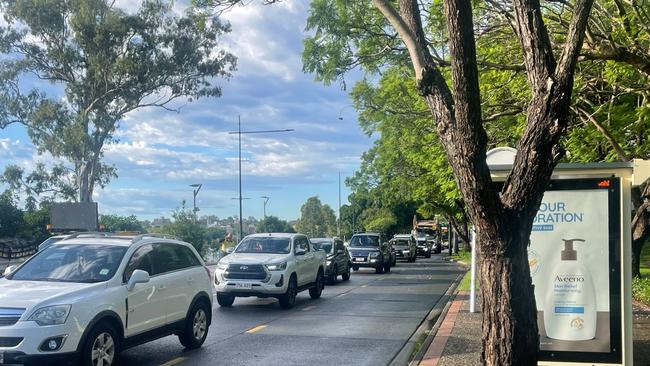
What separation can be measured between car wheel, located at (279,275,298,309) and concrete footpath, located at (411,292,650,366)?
374cm

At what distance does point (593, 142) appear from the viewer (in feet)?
47.6

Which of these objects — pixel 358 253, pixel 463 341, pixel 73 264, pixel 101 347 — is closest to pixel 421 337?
pixel 463 341

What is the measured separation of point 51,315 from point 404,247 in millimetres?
37837

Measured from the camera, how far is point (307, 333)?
38.6 feet

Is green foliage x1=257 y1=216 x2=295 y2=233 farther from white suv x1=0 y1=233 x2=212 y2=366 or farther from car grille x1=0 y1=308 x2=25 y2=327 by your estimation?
car grille x1=0 y1=308 x2=25 y2=327

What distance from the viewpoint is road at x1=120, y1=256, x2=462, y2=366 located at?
31.1 feet

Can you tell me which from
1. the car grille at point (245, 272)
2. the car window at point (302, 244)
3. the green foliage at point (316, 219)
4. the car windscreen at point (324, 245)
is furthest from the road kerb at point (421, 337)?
the green foliage at point (316, 219)

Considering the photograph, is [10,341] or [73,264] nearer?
[10,341]

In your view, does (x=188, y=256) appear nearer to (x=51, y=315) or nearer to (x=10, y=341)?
(x=51, y=315)

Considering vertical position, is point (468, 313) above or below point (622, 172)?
below

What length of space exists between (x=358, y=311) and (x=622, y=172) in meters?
8.80

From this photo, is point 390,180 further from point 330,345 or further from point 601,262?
point 601,262

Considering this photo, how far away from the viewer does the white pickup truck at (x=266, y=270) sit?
49.6 feet

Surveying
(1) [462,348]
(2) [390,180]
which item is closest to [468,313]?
(1) [462,348]
